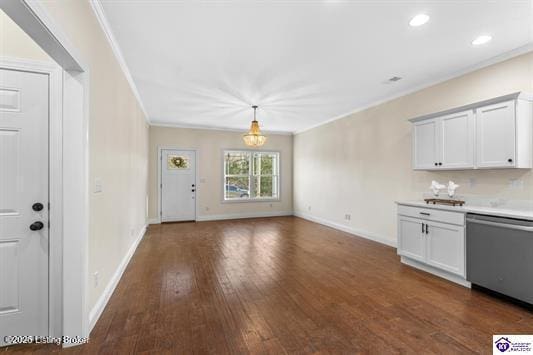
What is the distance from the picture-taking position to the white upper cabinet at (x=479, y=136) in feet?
8.95

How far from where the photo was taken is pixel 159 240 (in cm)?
504

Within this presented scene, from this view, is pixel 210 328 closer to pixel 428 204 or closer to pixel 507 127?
pixel 428 204

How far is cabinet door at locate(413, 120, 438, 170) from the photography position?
141 inches

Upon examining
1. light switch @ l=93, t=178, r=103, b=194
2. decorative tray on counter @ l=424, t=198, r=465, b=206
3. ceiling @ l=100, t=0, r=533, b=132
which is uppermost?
ceiling @ l=100, t=0, r=533, b=132

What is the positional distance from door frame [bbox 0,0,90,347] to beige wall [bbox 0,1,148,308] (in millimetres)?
176

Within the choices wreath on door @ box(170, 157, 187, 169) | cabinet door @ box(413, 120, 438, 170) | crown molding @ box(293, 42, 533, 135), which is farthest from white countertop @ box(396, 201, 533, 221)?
wreath on door @ box(170, 157, 187, 169)

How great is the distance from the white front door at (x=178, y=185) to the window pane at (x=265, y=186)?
1.98 metres

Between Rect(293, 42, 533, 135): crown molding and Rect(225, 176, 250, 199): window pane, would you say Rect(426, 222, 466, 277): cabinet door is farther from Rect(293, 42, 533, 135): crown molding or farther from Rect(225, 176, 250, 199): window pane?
Rect(225, 176, 250, 199): window pane

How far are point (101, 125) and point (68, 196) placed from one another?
2.82 ft

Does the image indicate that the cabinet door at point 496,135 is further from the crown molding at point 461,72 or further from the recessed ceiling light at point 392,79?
the recessed ceiling light at point 392,79

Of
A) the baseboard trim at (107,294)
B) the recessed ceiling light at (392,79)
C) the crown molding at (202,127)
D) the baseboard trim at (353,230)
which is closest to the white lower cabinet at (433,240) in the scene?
the baseboard trim at (353,230)

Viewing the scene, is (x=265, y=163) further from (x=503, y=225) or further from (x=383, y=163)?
(x=503, y=225)

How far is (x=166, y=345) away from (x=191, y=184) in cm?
553

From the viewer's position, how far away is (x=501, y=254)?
2.60 meters
